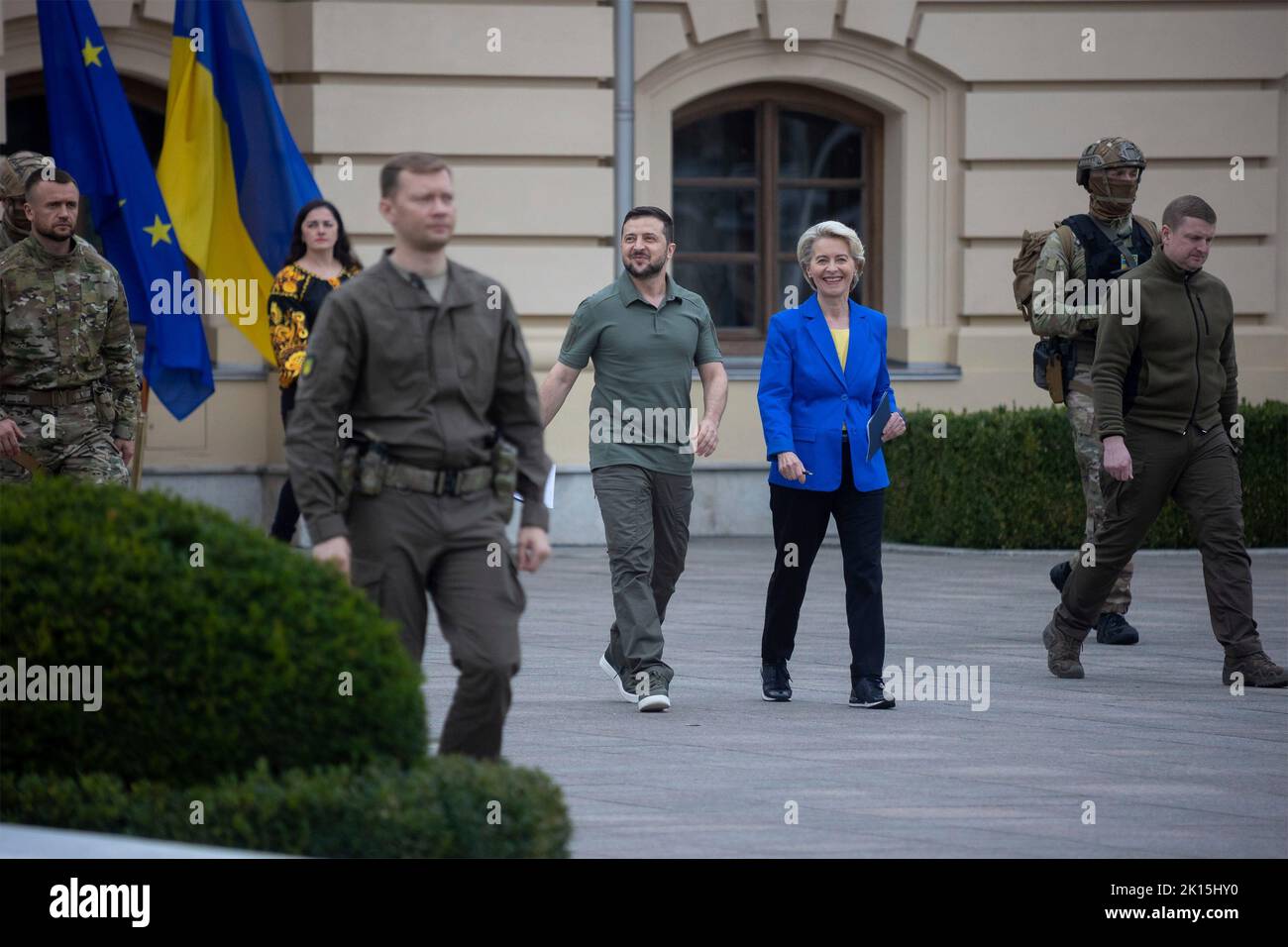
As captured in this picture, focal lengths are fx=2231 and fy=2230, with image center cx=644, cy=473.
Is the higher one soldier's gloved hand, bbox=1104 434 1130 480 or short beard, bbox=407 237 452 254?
short beard, bbox=407 237 452 254

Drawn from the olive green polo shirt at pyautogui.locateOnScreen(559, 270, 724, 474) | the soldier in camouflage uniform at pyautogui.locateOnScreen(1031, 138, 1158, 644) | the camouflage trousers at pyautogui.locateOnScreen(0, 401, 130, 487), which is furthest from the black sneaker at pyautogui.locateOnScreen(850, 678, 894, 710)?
the camouflage trousers at pyautogui.locateOnScreen(0, 401, 130, 487)

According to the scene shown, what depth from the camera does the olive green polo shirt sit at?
8781mm

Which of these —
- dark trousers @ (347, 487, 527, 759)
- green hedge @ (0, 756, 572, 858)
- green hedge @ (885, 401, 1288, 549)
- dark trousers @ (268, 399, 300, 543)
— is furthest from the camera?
green hedge @ (885, 401, 1288, 549)

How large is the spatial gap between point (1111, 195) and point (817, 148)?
23.2 feet

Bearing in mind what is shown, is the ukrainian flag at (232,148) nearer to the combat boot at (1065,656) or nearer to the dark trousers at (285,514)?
the dark trousers at (285,514)

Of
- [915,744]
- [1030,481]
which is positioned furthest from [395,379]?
[1030,481]

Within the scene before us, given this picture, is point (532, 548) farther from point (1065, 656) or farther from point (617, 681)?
point (1065, 656)

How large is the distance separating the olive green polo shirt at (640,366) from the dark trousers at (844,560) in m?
0.48

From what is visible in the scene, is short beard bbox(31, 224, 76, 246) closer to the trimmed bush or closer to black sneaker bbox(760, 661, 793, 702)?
black sneaker bbox(760, 661, 793, 702)

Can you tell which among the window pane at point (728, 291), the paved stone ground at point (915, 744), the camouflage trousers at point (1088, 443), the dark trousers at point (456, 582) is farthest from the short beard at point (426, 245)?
the window pane at point (728, 291)

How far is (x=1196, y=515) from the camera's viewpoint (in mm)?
9289

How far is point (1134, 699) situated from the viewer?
29.2 ft

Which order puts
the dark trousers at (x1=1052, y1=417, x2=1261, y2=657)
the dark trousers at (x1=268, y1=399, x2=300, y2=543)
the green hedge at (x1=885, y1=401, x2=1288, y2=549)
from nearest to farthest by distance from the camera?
1. the dark trousers at (x1=1052, y1=417, x2=1261, y2=657)
2. the dark trousers at (x1=268, y1=399, x2=300, y2=543)
3. the green hedge at (x1=885, y1=401, x2=1288, y2=549)

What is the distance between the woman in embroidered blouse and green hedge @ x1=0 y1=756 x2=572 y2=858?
5.35m
